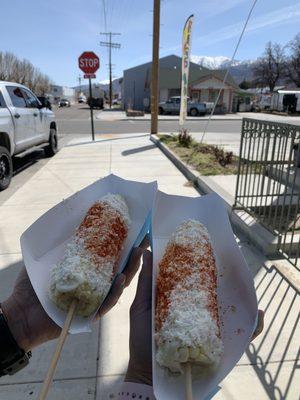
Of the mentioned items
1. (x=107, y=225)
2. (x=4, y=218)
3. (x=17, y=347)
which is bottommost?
(x=4, y=218)

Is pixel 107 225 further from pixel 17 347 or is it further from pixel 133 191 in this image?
pixel 17 347

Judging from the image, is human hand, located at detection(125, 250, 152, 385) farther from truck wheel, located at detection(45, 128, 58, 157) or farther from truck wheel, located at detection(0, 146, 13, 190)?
truck wheel, located at detection(45, 128, 58, 157)

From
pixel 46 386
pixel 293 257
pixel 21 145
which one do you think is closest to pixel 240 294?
pixel 46 386

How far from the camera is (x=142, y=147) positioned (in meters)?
13.4

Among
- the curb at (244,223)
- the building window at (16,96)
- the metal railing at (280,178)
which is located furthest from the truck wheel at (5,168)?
the metal railing at (280,178)

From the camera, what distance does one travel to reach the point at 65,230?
2.40 metres

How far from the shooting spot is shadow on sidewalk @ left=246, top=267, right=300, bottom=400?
2.56m

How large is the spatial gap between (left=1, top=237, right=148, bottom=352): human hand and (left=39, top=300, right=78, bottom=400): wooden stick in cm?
23

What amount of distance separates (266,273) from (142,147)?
9.98m

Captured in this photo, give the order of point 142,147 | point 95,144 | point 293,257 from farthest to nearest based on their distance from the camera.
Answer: point 95,144 → point 142,147 → point 293,257

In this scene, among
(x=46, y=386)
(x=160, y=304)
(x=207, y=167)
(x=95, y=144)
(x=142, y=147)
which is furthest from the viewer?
(x=95, y=144)

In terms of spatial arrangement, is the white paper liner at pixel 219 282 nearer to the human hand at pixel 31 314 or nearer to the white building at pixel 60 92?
the human hand at pixel 31 314

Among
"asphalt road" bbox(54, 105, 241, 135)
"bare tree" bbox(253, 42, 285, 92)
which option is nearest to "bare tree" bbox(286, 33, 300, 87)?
"bare tree" bbox(253, 42, 285, 92)

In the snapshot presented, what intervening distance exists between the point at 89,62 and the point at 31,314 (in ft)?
45.6
